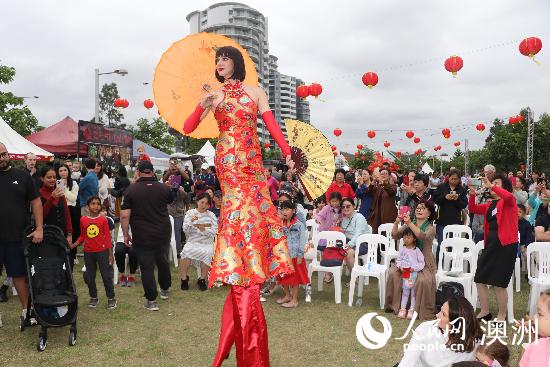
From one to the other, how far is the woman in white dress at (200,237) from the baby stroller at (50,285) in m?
2.16

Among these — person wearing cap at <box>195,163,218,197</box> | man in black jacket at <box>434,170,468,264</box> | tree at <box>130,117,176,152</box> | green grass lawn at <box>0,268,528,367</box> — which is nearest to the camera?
green grass lawn at <box>0,268,528,367</box>

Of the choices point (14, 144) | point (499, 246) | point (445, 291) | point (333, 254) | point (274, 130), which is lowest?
point (445, 291)

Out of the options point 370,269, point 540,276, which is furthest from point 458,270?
point 370,269

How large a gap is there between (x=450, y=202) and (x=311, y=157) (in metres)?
3.90

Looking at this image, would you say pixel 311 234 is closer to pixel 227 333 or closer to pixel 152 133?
pixel 227 333

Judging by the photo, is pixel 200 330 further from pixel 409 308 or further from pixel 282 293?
pixel 409 308

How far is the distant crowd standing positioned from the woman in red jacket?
0.4 inches

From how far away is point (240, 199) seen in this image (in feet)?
9.66

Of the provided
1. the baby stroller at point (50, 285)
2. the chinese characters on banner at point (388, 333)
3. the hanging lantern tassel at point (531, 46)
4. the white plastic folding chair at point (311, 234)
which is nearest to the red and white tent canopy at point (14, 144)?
the baby stroller at point (50, 285)

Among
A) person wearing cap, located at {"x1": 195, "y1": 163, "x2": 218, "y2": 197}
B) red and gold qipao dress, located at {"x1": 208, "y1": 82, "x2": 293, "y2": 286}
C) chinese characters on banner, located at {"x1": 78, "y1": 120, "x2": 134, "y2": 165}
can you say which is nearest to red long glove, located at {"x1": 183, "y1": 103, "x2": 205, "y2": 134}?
red and gold qipao dress, located at {"x1": 208, "y1": 82, "x2": 293, "y2": 286}

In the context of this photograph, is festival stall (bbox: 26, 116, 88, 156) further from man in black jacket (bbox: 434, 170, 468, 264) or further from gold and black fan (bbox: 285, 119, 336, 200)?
gold and black fan (bbox: 285, 119, 336, 200)

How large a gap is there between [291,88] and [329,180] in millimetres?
100538

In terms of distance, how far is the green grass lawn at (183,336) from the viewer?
389 cm

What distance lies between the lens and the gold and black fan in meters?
3.50
